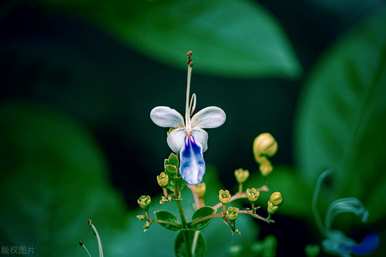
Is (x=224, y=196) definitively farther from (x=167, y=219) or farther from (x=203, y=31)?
(x=203, y=31)

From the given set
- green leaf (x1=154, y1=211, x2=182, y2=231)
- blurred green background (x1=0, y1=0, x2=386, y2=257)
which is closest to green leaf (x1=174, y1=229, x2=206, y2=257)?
green leaf (x1=154, y1=211, x2=182, y2=231)

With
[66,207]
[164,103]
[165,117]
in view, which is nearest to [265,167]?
[165,117]

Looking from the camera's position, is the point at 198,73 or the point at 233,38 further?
the point at 198,73

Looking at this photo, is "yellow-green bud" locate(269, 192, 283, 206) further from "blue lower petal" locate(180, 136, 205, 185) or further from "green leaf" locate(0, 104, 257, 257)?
"green leaf" locate(0, 104, 257, 257)

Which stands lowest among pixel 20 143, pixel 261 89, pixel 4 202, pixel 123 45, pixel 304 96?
pixel 4 202

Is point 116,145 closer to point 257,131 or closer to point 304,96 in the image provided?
point 257,131

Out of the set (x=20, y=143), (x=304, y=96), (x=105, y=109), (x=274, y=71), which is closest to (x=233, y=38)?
(x=274, y=71)
